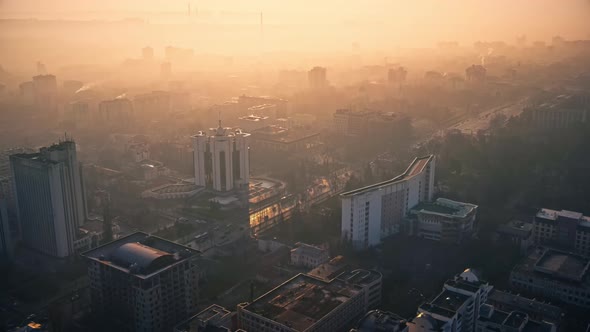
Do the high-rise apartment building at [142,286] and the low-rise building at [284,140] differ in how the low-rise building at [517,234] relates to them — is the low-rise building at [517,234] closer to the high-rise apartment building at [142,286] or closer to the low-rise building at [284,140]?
the high-rise apartment building at [142,286]

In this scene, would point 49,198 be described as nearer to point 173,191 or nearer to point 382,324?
point 173,191

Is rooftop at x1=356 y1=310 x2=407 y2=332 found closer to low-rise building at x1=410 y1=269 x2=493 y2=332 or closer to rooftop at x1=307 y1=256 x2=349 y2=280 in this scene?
low-rise building at x1=410 y1=269 x2=493 y2=332

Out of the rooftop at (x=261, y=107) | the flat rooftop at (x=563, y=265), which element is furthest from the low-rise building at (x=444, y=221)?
the rooftop at (x=261, y=107)

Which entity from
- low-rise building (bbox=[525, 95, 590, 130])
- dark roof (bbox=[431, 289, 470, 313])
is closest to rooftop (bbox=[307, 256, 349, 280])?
dark roof (bbox=[431, 289, 470, 313])

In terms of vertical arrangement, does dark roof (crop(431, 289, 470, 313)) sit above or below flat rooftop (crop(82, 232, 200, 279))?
below

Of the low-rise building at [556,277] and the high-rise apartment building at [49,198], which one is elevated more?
the high-rise apartment building at [49,198]

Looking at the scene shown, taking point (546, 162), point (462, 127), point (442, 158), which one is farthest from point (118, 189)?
point (462, 127)

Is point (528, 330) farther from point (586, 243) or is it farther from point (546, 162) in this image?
point (546, 162)
